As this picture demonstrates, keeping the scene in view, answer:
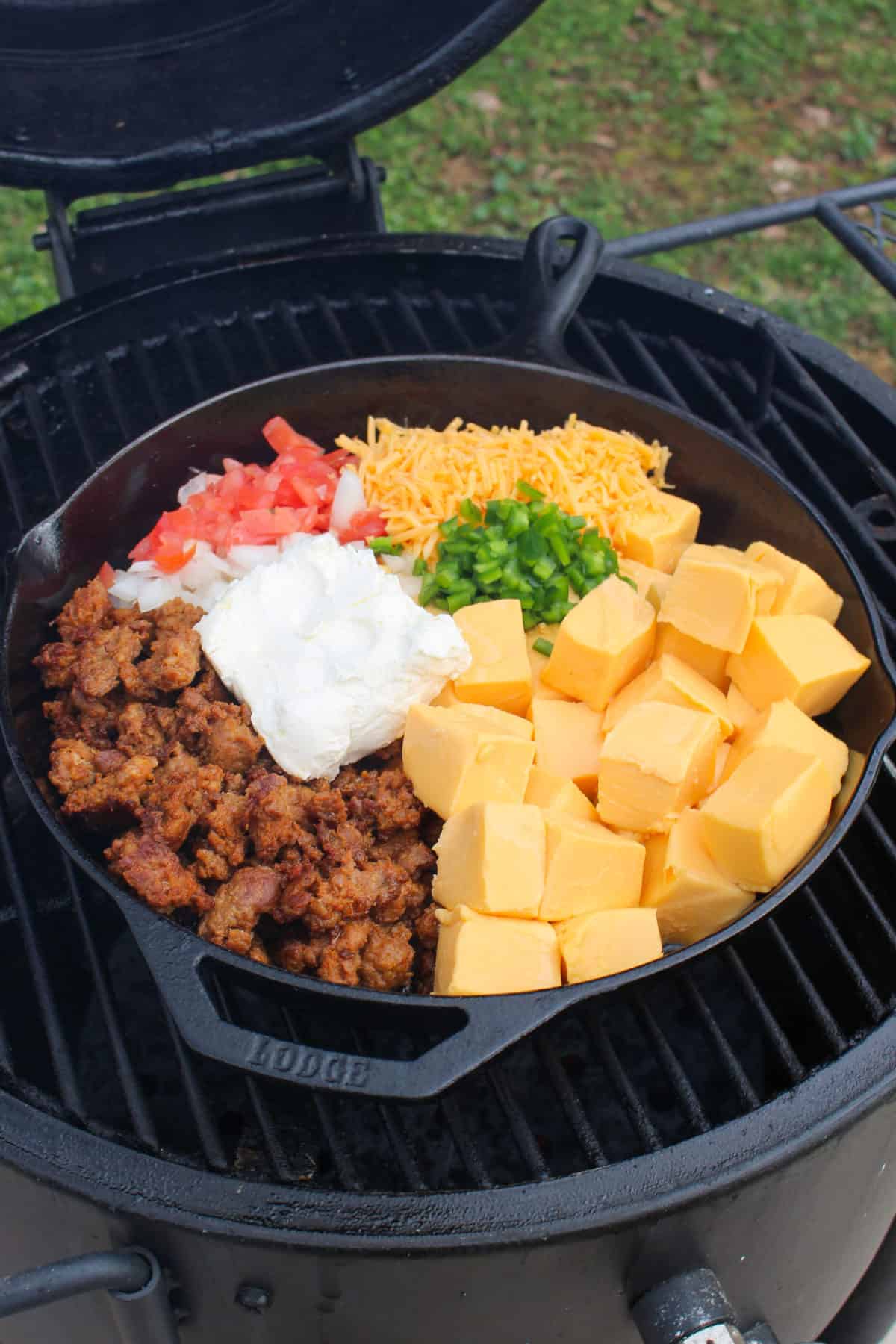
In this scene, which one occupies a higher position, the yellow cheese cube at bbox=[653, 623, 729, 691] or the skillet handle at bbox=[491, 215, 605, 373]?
the skillet handle at bbox=[491, 215, 605, 373]

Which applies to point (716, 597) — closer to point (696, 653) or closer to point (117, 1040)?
point (696, 653)

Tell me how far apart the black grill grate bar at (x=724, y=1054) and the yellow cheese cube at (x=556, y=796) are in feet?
1.16

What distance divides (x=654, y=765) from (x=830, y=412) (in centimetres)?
127

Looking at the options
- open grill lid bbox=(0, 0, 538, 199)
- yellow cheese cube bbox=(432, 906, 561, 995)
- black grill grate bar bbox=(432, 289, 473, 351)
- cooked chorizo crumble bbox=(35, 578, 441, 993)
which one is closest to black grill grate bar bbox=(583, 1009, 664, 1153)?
yellow cheese cube bbox=(432, 906, 561, 995)

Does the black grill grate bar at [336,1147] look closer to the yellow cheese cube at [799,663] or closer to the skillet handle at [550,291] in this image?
the yellow cheese cube at [799,663]

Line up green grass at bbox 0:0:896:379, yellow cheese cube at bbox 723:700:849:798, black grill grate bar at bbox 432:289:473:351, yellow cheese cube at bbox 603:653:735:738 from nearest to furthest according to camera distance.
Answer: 1. yellow cheese cube at bbox 723:700:849:798
2. yellow cheese cube at bbox 603:653:735:738
3. black grill grate bar at bbox 432:289:473:351
4. green grass at bbox 0:0:896:379

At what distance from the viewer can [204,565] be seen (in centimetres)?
263

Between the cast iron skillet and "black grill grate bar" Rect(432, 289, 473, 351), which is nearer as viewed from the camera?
the cast iron skillet

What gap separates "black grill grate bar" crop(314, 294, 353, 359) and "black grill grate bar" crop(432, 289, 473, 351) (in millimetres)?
273

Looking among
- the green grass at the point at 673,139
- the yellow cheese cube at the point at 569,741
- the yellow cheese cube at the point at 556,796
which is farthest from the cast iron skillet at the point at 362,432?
the green grass at the point at 673,139

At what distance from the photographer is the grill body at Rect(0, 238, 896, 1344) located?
1732 millimetres

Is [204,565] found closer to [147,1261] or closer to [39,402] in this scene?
[39,402]

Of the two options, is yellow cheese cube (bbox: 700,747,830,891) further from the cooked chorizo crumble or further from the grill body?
the cooked chorizo crumble

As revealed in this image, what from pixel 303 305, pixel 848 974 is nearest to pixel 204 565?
pixel 303 305
